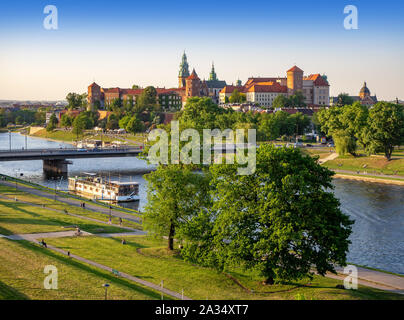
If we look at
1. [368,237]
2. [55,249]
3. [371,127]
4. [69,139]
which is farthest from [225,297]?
[69,139]

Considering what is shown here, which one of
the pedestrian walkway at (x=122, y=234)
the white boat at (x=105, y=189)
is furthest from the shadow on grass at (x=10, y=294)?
the white boat at (x=105, y=189)

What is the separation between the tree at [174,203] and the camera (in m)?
36.5

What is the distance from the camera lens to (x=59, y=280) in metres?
27.6

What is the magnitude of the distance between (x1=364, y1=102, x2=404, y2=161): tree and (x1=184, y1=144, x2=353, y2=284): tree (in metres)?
61.9

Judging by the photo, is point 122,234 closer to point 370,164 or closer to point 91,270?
point 91,270

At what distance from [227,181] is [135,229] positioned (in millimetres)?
15541

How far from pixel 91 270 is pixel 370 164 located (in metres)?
67.8

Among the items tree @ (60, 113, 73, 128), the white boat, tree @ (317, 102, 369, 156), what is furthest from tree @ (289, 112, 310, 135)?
tree @ (60, 113, 73, 128)

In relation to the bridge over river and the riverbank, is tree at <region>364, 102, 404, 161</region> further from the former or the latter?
the bridge over river

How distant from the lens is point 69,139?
166 meters
